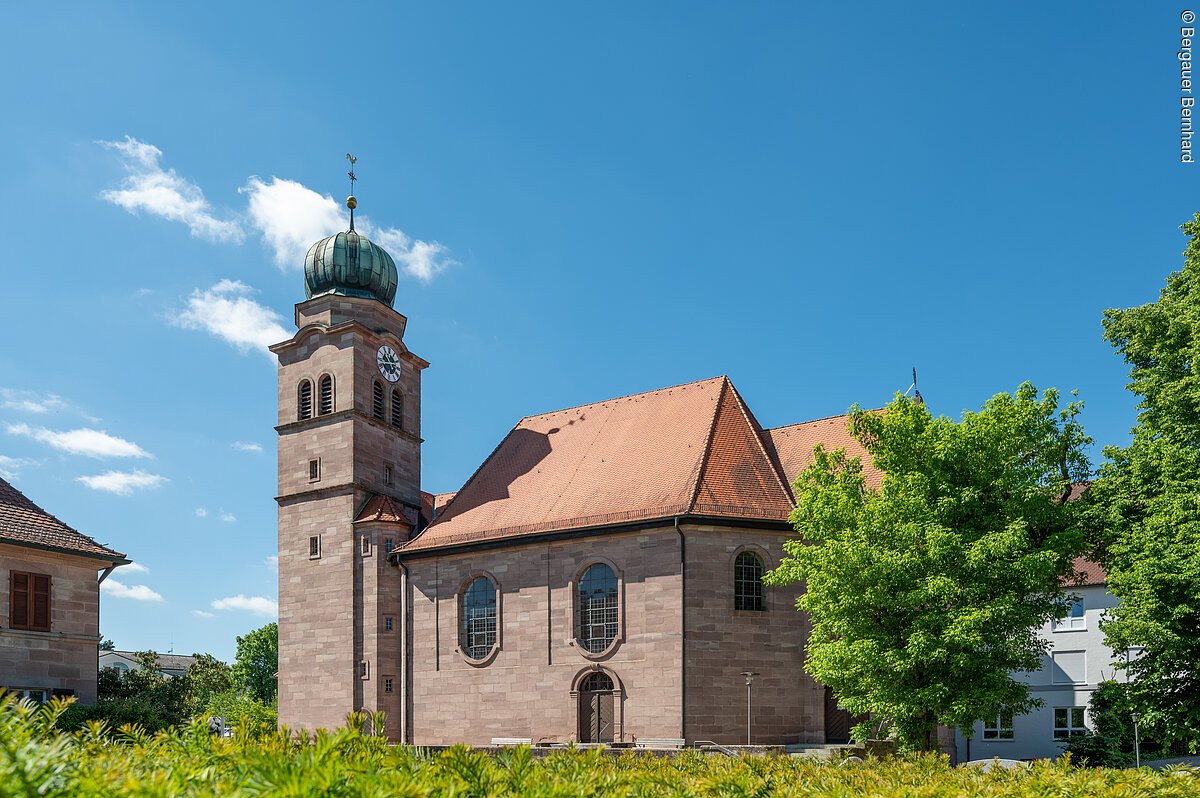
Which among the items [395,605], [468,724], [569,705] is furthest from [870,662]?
[395,605]

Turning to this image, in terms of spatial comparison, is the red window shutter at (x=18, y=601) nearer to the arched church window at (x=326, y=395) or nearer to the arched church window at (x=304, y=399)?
the arched church window at (x=326, y=395)

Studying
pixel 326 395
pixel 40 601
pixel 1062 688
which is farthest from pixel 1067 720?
pixel 40 601

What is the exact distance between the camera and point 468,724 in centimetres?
3178

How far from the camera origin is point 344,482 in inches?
1379

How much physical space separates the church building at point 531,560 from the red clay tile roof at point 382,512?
3.7 inches

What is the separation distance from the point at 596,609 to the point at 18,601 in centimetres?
1515

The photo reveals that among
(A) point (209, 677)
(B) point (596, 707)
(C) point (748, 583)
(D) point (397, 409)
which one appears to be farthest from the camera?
(A) point (209, 677)

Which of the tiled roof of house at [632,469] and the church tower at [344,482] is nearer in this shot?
the tiled roof of house at [632,469]

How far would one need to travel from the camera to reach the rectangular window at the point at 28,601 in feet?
76.4

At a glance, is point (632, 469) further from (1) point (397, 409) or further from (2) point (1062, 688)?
(2) point (1062, 688)

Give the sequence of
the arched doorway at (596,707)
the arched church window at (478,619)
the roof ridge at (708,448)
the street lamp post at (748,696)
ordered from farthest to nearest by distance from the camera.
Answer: the arched church window at (478,619)
the arched doorway at (596,707)
the roof ridge at (708,448)
the street lamp post at (748,696)

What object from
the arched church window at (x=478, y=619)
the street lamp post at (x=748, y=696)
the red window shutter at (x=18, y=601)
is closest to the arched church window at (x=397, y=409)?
the arched church window at (x=478, y=619)

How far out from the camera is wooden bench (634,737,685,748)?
27.6 meters

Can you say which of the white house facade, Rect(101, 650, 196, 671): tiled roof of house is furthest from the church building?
Rect(101, 650, 196, 671): tiled roof of house
